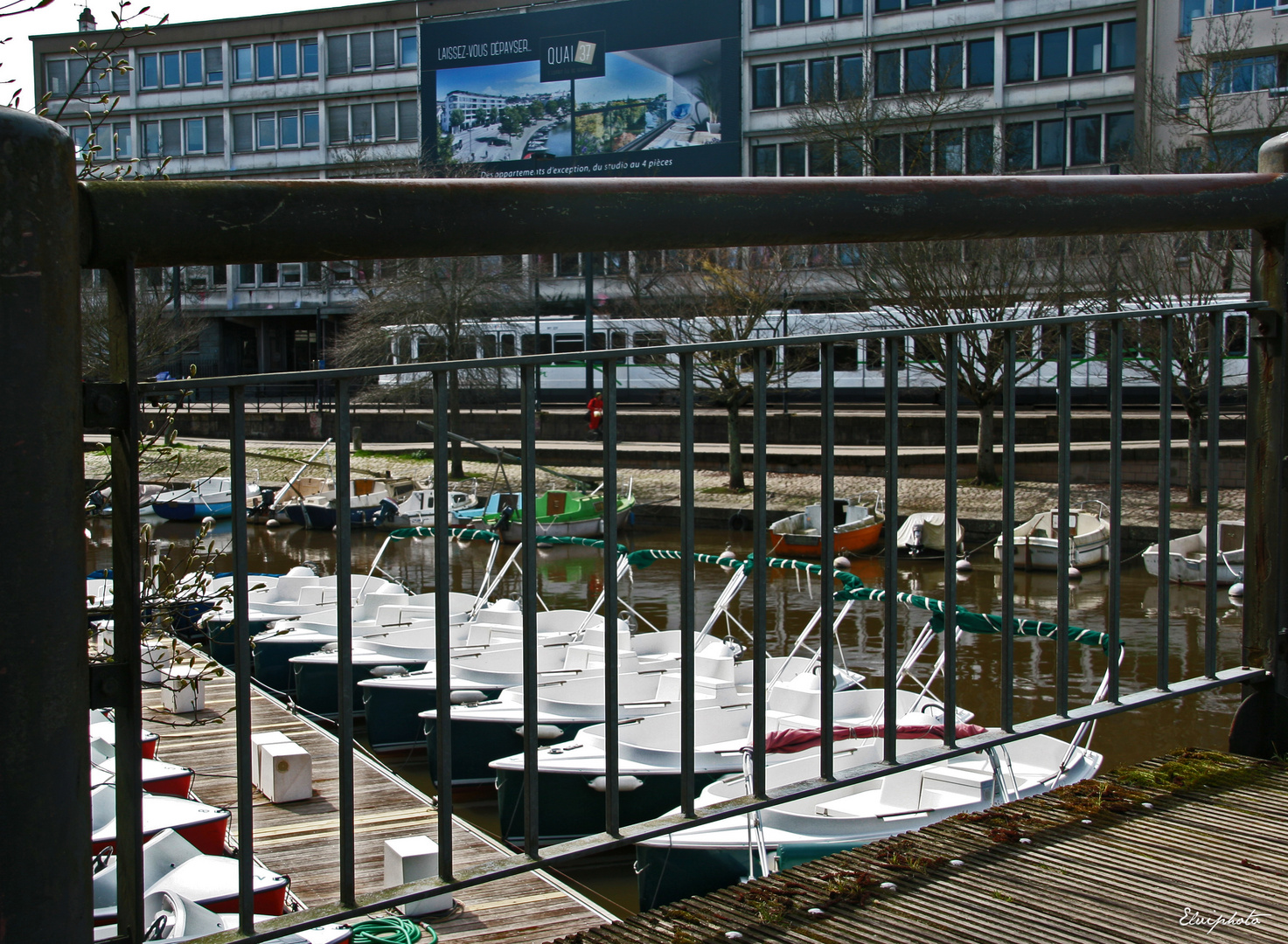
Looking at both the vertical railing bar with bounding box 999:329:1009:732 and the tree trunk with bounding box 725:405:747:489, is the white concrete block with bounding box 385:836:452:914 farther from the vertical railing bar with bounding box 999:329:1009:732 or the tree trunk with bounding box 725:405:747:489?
the tree trunk with bounding box 725:405:747:489

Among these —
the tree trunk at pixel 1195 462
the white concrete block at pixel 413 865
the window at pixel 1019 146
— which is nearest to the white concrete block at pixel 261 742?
the white concrete block at pixel 413 865

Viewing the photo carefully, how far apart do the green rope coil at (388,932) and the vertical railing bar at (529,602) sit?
3.76m

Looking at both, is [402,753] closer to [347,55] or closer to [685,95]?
[685,95]

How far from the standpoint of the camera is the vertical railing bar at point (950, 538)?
275 centimetres

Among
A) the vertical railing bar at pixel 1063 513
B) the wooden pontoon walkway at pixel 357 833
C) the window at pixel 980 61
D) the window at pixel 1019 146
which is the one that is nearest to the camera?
the vertical railing bar at pixel 1063 513

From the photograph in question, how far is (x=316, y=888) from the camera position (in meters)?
8.23

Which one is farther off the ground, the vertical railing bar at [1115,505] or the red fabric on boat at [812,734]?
the vertical railing bar at [1115,505]

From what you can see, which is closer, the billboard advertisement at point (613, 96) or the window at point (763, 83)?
the billboard advertisement at point (613, 96)

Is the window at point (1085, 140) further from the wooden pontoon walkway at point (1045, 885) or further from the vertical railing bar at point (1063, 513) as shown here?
the wooden pontoon walkway at point (1045, 885)

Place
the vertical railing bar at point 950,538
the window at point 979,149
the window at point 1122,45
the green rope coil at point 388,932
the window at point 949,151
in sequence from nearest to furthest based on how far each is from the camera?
the vertical railing bar at point 950,538
the green rope coil at point 388,932
the window at point 949,151
the window at point 979,149
the window at point 1122,45

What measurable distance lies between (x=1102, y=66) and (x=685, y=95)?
17114 mm

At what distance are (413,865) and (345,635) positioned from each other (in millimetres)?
6030

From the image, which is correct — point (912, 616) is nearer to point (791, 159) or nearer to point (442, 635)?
point (442, 635)

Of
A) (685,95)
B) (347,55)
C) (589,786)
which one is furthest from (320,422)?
(589,786)
